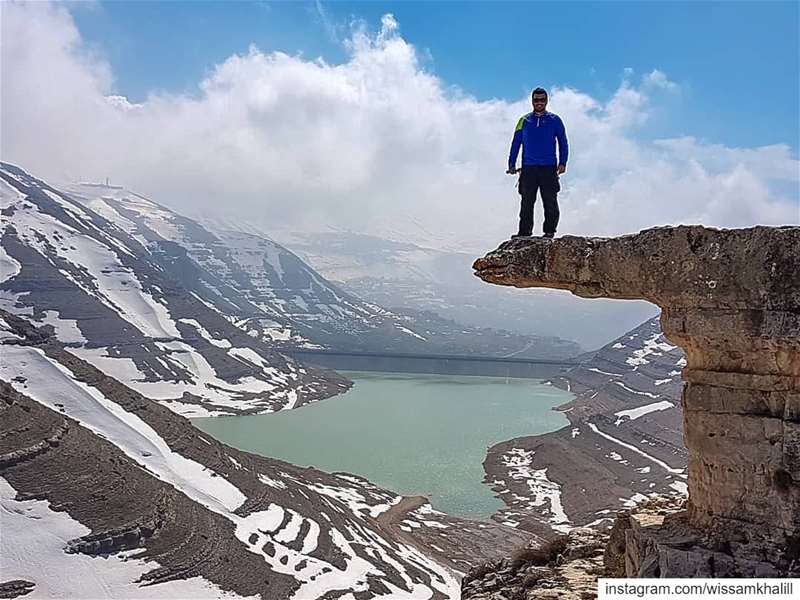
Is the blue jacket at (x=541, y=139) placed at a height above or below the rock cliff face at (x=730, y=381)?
above

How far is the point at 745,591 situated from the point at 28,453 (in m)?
27.0

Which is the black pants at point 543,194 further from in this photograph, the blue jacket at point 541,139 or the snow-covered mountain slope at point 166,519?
the snow-covered mountain slope at point 166,519

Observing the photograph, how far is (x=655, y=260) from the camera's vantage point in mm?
6805

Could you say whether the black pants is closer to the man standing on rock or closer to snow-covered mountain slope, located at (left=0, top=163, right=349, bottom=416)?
the man standing on rock

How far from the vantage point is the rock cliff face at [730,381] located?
20.5ft

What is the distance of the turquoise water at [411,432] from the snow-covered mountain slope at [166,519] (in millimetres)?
6733

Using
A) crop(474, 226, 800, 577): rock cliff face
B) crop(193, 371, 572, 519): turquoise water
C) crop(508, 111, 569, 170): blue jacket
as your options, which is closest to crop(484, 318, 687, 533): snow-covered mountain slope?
crop(193, 371, 572, 519): turquoise water

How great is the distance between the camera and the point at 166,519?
25266 millimetres

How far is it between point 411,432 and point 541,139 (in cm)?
5540

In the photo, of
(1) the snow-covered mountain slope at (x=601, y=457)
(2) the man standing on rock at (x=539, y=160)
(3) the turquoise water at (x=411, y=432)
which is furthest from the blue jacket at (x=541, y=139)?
(3) the turquoise water at (x=411, y=432)

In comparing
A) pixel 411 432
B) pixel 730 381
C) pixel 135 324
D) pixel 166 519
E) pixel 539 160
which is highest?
pixel 135 324

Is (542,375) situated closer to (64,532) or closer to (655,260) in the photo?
(64,532)

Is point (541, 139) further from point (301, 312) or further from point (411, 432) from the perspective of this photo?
point (301, 312)

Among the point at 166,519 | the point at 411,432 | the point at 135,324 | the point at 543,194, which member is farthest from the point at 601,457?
the point at 135,324
